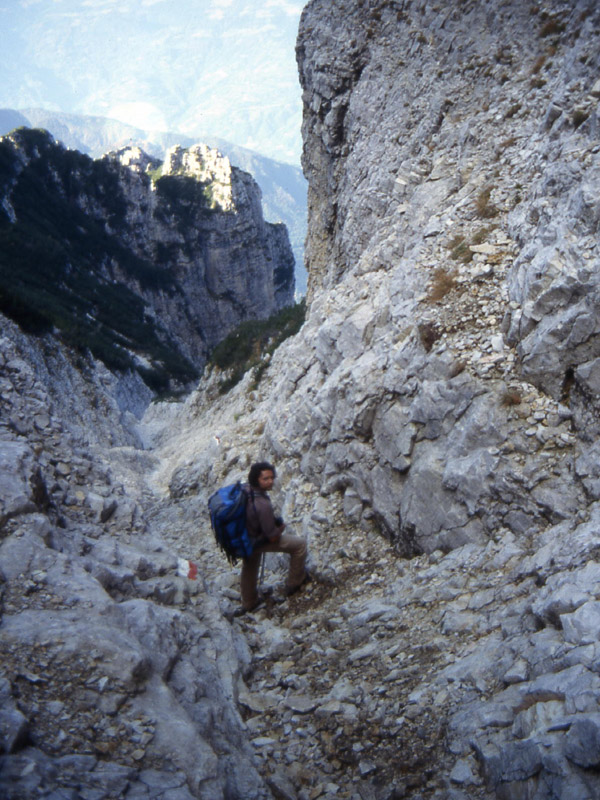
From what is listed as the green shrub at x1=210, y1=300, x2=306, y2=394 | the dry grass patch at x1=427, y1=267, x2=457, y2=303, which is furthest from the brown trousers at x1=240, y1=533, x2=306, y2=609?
the green shrub at x1=210, y1=300, x2=306, y2=394

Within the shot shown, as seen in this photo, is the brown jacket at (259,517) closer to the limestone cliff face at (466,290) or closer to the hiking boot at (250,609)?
the hiking boot at (250,609)

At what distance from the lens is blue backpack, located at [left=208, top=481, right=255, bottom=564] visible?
7641 mm

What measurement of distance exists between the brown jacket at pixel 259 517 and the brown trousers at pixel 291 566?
0.36 metres

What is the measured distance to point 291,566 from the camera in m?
9.08

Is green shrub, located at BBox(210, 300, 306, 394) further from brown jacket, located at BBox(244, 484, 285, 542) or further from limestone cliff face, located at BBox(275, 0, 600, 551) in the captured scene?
brown jacket, located at BBox(244, 484, 285, 542)

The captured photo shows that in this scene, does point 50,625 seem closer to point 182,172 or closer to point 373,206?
point 373,206

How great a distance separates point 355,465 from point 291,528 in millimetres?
2122

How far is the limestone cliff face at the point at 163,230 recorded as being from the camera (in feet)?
365

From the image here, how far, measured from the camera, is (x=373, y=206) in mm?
17938

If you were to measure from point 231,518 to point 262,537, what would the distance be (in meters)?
0.70

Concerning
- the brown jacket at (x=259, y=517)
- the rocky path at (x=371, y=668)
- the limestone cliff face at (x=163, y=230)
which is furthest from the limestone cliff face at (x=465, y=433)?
the limestone cliff face at (x=163, y=230)

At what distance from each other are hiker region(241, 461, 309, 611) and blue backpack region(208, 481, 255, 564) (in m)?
0.17

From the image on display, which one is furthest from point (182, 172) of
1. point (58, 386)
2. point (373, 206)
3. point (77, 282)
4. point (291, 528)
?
point (291, 528)

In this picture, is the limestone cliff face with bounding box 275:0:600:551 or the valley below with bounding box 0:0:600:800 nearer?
the valley below with bounding box 0:0:600:800
